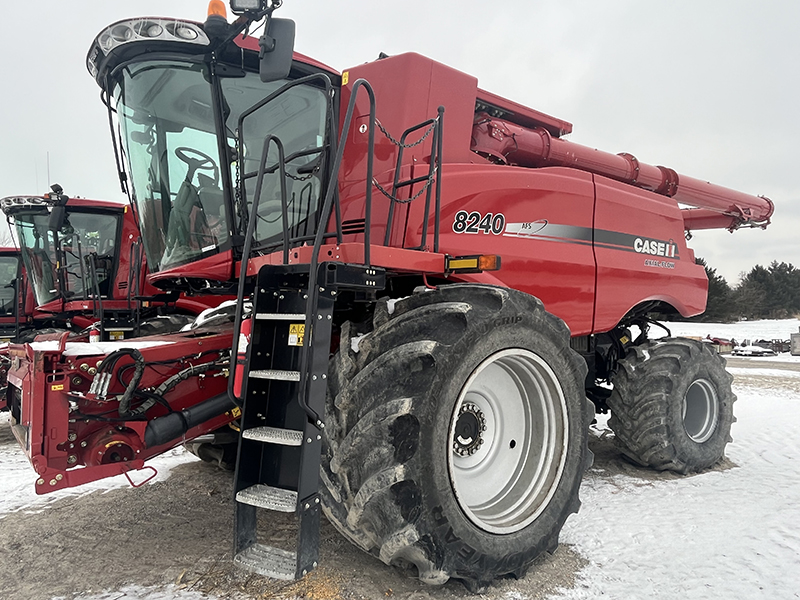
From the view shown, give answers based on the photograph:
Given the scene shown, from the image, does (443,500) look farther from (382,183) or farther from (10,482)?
(10,482)

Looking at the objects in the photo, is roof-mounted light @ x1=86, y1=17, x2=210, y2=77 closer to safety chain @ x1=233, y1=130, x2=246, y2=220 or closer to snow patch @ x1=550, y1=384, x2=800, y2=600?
safety chain @ x1=233, y1=130, x2=246, y2=220

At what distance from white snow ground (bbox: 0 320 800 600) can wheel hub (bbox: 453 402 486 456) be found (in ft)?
2.48

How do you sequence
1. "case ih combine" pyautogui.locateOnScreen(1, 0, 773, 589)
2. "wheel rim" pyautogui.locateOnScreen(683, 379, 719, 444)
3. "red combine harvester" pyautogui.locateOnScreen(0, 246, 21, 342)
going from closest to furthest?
"case ih combine" pyautogui.locateOnScreen(1, 0, 773, 589), "wheel rim" pyautogui.locateOnScreen(683, 379, 719, 444), "red combine harvester" pyautogui.locateOnScreen(0, 246, 21, 342)

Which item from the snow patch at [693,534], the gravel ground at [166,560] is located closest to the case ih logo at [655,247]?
the snow patch at [693,534]

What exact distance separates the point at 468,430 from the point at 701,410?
10.5 ft

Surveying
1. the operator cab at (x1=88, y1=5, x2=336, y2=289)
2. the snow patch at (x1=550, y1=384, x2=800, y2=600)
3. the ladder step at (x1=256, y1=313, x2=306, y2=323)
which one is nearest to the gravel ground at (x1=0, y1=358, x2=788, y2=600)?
the snow patch at (x1=550, y1=384, x2=800, y2=600)

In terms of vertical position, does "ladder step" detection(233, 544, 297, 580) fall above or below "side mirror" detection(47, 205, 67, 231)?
below

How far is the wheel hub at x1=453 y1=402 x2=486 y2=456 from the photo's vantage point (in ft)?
10.3

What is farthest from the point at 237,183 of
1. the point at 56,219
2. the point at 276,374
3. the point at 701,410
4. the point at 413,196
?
the point at 56,219

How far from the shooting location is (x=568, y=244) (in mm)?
4266

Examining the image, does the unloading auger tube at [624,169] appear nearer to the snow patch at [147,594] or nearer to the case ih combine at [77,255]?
the snow patch at [147,594]

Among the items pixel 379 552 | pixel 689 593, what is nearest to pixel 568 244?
pixel 689 593

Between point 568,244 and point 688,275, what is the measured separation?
6.39ft

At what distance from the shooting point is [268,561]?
96.0 inches
